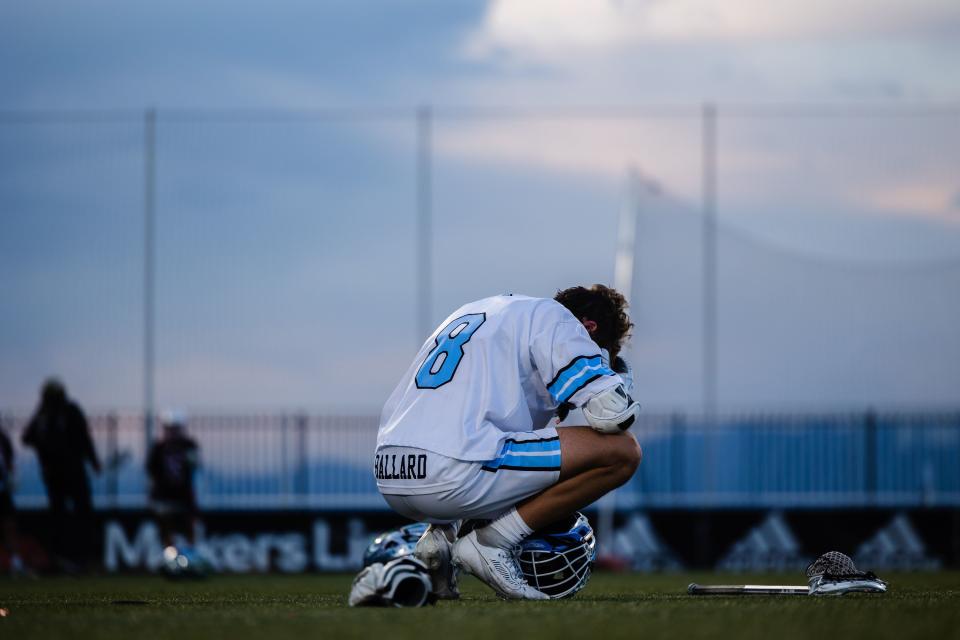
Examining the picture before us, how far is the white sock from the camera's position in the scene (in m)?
5.27

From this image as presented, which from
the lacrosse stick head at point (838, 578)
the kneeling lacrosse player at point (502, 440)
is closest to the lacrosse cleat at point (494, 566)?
the kneeling lacrosse player at point (502, 440)

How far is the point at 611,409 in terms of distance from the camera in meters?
5.12

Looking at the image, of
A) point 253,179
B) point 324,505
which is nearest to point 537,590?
point 324,505

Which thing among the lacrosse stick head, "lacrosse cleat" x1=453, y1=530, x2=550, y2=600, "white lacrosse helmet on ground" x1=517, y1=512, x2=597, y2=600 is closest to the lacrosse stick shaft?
the lacrosse stick head

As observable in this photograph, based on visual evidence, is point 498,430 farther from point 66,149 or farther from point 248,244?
point 66,149

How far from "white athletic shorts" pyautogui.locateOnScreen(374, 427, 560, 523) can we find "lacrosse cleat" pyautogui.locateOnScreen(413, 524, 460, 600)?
0.10 m

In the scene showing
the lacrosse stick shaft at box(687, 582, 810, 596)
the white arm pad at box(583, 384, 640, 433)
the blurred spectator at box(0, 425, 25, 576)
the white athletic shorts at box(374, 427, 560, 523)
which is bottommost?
the blurred spectator at box(0, 425, 25, 576)

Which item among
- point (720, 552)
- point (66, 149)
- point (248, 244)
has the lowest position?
point (720, 552)

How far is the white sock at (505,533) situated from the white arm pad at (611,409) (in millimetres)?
470

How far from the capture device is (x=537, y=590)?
535cm

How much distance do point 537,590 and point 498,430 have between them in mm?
614

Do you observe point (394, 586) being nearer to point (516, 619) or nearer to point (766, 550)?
point (516, 619)

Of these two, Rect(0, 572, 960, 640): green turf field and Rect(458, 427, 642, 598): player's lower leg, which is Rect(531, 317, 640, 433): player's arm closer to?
Rect(458, 427, 642, 598): player's lower leg

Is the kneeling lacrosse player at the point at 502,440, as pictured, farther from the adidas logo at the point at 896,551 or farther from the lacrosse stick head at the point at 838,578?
the adidas logo at the point at 896,551
